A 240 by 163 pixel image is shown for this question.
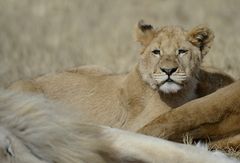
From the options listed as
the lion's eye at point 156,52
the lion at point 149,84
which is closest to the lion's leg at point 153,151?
the lion at point 149,84

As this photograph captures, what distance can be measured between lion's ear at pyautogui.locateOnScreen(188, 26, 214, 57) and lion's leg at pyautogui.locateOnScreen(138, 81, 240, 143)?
1014 mm

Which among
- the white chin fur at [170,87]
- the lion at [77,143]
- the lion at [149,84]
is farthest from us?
the lion at [149,84]

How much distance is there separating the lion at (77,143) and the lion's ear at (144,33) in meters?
1.73

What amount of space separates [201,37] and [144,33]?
38 centimetres

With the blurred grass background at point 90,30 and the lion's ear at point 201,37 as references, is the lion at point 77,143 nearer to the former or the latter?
the lion's ear at point 201,37

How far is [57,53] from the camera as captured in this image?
376 inches

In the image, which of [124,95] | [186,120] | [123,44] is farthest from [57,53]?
[186,120]

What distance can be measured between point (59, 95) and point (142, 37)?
742 millimetres

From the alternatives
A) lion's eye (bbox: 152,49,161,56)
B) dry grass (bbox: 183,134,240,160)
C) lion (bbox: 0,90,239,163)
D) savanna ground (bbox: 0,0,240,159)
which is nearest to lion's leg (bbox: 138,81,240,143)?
dry grass (bbox: 183,134,240,160)

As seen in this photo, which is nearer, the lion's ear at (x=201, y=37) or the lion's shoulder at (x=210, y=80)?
the lion's ear at (x=201, y=37)

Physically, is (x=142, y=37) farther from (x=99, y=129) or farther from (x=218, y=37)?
(x=218, y=37)

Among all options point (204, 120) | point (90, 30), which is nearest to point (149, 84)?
point (204, 120)

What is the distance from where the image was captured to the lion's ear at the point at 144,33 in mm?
5438

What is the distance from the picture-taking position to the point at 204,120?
14.2 ft
